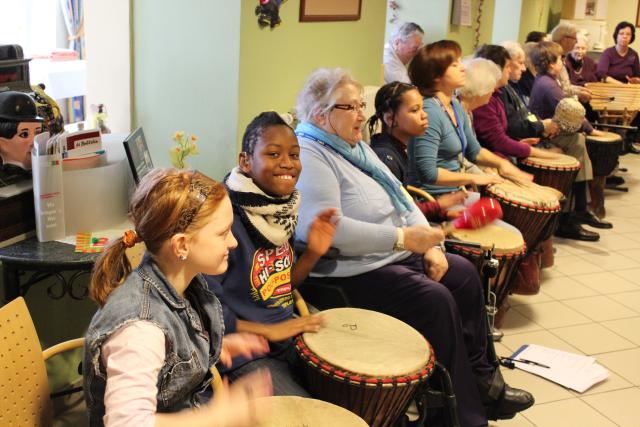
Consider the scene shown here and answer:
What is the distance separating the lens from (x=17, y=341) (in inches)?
65.7

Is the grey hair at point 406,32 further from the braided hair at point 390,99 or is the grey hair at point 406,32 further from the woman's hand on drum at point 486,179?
the braided hair at point 390,99

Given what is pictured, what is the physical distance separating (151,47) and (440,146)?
1425 millimetres

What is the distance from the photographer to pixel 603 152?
5.54 metres

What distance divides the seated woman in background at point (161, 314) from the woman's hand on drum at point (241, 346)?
20 centimetres

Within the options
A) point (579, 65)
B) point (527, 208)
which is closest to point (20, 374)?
point (527, 208)

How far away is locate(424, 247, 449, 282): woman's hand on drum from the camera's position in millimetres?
2932

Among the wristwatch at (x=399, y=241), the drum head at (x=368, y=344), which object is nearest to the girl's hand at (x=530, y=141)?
the wristwatch at (x=399, y=241)

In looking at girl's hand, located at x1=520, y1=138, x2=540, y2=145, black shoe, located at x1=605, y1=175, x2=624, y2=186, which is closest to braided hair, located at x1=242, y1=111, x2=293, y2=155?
girl's hand, located at x1=520, y1=138, x2=540, y2=145

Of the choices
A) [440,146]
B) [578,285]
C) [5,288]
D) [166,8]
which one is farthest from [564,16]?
[5,288]

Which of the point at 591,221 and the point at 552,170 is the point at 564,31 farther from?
the point at 552,170

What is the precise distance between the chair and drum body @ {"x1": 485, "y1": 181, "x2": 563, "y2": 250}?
2627 millimetres

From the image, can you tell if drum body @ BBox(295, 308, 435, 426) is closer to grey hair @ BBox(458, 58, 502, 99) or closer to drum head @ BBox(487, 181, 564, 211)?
drum head @ BBox(487, 181, 564, 211)

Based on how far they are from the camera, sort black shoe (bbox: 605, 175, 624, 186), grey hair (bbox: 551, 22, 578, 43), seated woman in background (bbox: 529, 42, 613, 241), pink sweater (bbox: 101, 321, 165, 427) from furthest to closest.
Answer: black shoe (bbox: 605, 175, 624, 186), grey hair (bbox: 551, 22, 578, 43), seated woman in background (bbox: 529, 42, 613, 241), pink sweater (bbox: 101, 321, 165, 427)

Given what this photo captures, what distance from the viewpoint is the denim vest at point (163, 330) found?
4.86 ft
